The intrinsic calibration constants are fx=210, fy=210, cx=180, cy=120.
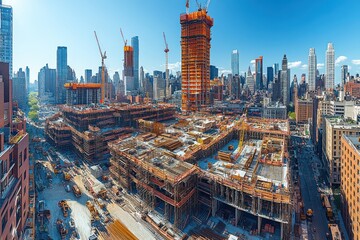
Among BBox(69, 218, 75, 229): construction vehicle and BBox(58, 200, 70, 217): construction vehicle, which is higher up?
BBox(58, 200, 70, 217): construction vehicle

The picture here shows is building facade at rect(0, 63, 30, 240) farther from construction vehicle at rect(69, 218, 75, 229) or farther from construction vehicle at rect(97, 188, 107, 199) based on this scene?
construction vehicle at rect(97, 188, 107, 199)

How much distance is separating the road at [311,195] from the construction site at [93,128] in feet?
227

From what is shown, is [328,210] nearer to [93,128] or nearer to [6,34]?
[93,128]

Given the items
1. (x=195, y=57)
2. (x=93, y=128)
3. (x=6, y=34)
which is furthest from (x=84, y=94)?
(x=6, y=34)

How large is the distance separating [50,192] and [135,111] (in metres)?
52.8

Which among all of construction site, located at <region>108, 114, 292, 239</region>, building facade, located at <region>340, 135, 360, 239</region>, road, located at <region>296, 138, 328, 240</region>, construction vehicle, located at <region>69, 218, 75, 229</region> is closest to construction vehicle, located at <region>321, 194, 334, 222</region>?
road, located at <region>296, 138, 328, 240</region>

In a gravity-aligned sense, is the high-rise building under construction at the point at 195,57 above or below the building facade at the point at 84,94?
above

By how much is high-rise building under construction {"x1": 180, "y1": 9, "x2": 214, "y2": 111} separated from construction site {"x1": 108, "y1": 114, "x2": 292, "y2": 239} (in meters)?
88.6

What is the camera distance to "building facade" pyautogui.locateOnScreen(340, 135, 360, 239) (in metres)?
43.4

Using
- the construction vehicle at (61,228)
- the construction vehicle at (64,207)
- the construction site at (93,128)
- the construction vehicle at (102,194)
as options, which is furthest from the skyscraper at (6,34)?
the construction vehicle at (61,228)

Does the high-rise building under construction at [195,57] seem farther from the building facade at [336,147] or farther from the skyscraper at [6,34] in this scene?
the skyscraper at [6,34]

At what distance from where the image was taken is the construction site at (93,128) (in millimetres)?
79000

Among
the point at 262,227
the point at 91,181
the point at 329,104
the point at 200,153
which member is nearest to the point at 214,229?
the point at 262,227

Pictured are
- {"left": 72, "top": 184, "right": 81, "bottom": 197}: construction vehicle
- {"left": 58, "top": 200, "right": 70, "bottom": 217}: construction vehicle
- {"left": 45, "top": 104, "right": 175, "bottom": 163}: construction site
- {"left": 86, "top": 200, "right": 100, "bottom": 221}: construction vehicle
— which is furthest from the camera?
{"left": 45, "top": 104, "right": 175, "bottom": 163}: construction site
